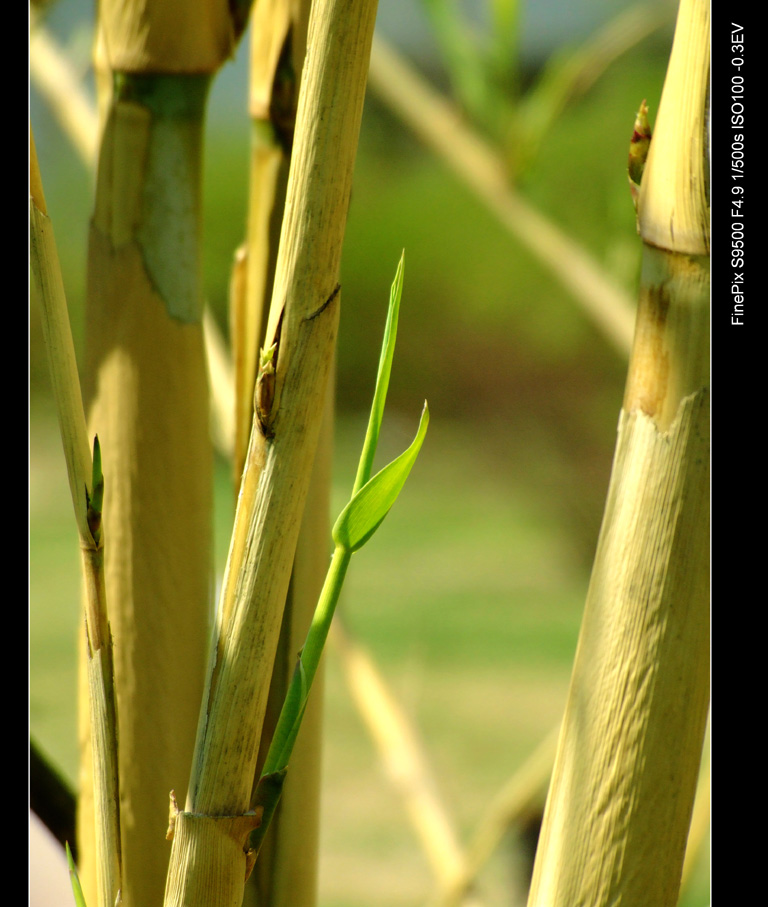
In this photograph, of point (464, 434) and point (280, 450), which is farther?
point (464, 434)

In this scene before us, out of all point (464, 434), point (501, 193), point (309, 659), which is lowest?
point (309, 659)

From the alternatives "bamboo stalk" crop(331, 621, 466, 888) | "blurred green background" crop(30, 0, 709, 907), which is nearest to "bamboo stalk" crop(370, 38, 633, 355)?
"bamboo stalk" crop(331, 621, 466, 888)

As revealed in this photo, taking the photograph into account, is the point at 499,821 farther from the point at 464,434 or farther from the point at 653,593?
the point at 464,434

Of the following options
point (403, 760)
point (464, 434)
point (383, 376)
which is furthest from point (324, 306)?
point (464, 434)

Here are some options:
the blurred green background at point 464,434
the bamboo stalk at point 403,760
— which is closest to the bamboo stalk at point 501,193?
the bamboo stalk at point 403,760

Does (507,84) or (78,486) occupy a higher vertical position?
(507,84)

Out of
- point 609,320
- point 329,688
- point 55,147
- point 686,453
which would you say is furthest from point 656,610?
point 329,688

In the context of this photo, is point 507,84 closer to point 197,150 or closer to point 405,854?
point 197,150
